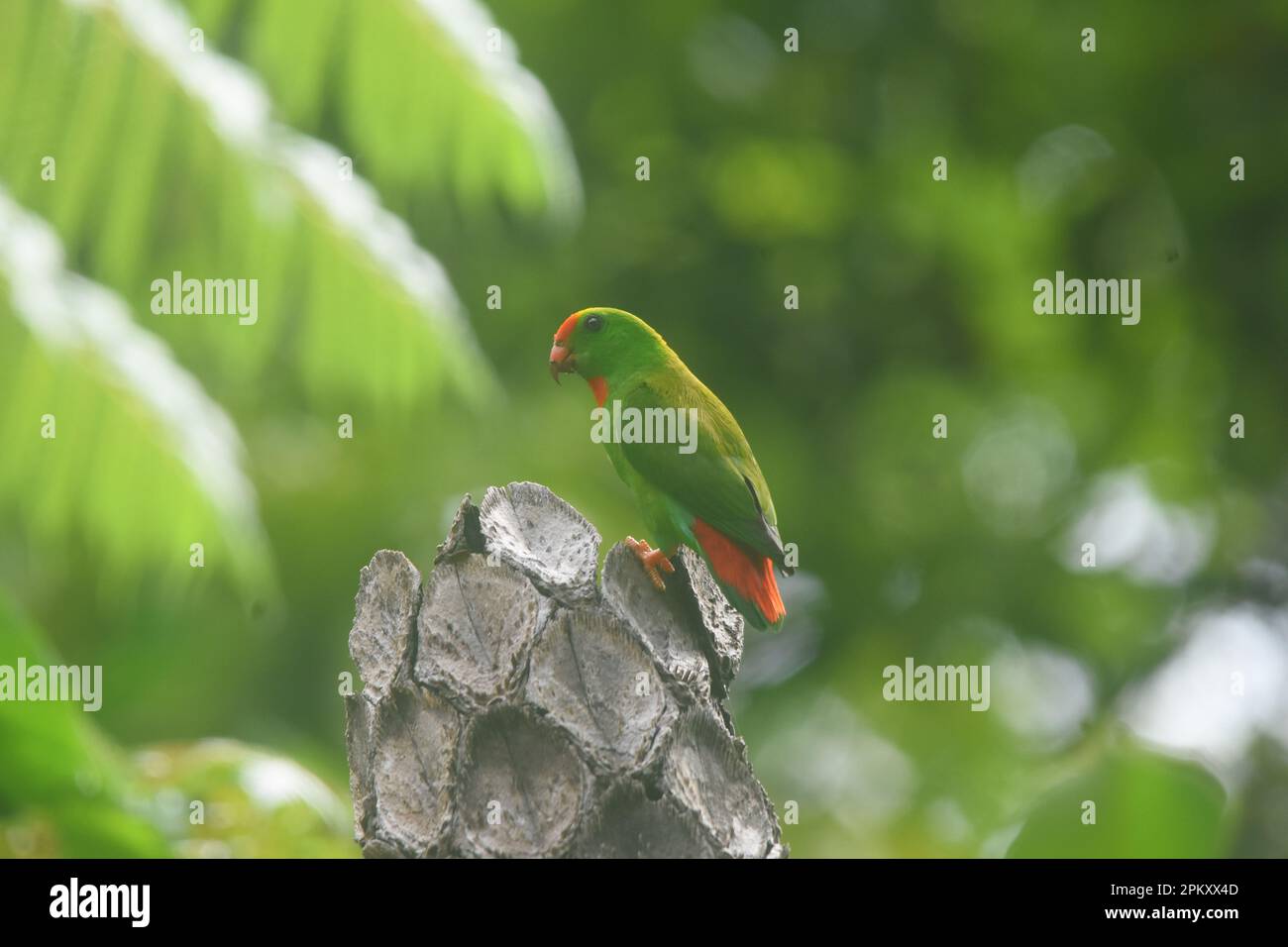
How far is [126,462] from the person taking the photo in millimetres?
4469

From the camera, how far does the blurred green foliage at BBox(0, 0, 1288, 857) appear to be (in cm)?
563

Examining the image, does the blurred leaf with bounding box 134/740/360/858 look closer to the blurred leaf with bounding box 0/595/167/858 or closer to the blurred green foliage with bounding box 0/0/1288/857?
the blurred leaf with bounding box 0/595/167/858

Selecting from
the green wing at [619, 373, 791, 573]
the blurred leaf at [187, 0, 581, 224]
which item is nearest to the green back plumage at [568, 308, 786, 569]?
the green wing at [619, 373, 791, 573]

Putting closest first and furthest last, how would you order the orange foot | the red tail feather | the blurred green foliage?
the orange foot < the red tail feather < the blurred green foliage

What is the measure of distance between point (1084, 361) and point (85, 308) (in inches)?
257

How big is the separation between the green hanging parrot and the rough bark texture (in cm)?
19

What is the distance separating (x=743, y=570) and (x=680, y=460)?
0.23 metres

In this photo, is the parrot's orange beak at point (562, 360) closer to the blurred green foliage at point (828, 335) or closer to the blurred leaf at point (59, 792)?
the blurred leaf at point (59, 792)

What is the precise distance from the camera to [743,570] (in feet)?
7.13

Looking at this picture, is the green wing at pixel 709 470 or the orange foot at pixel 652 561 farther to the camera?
the green wing at pixel 709 470

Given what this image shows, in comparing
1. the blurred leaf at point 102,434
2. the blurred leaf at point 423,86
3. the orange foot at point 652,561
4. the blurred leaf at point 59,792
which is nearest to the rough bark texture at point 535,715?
the orange foot at point 652,561

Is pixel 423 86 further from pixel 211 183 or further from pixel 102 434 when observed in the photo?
pixel 102 434

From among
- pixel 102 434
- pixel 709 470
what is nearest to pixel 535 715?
pixel 709 470

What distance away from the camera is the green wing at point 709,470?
2.21m
